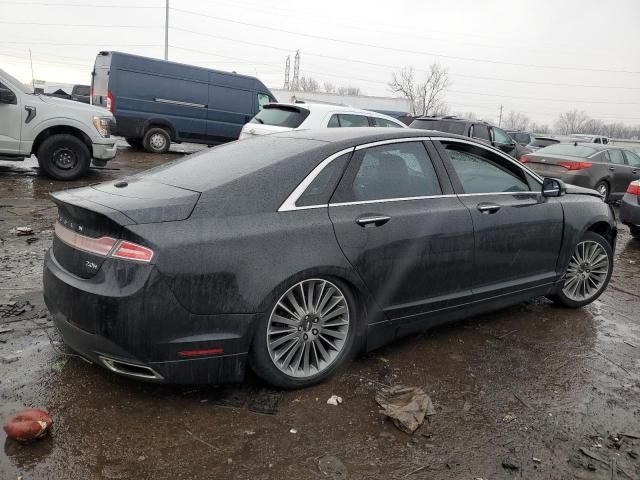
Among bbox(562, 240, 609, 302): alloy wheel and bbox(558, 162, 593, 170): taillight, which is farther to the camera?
bbox(558, 162, 593, 170): taillight

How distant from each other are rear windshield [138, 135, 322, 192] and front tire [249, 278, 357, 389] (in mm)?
742

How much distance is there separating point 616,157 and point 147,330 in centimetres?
1285

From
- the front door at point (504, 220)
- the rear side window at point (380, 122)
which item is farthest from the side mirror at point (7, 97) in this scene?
the front door at point (504, 220)

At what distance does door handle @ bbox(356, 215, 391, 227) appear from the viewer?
317 centimetres

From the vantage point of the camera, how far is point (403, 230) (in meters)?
3.32

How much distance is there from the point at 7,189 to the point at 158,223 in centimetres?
703

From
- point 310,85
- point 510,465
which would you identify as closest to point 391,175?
point 510,465

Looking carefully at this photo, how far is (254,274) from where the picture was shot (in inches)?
108

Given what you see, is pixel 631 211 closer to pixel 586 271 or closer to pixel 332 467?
pixel 586 271

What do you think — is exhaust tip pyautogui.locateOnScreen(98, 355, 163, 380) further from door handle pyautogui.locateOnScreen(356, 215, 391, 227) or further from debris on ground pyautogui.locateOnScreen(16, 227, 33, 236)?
debris on ground pyautogui.locateOnScreen(16, 227, 33, 236)

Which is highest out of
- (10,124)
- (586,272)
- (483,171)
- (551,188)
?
(10,124)

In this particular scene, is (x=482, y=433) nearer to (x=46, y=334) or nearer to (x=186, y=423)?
(x=186, y=423)

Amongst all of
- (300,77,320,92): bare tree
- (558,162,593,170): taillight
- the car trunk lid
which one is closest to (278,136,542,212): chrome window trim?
the car trunk lid

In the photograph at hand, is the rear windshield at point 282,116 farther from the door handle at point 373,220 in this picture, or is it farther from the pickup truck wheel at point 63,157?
the door handle at point 373,220
